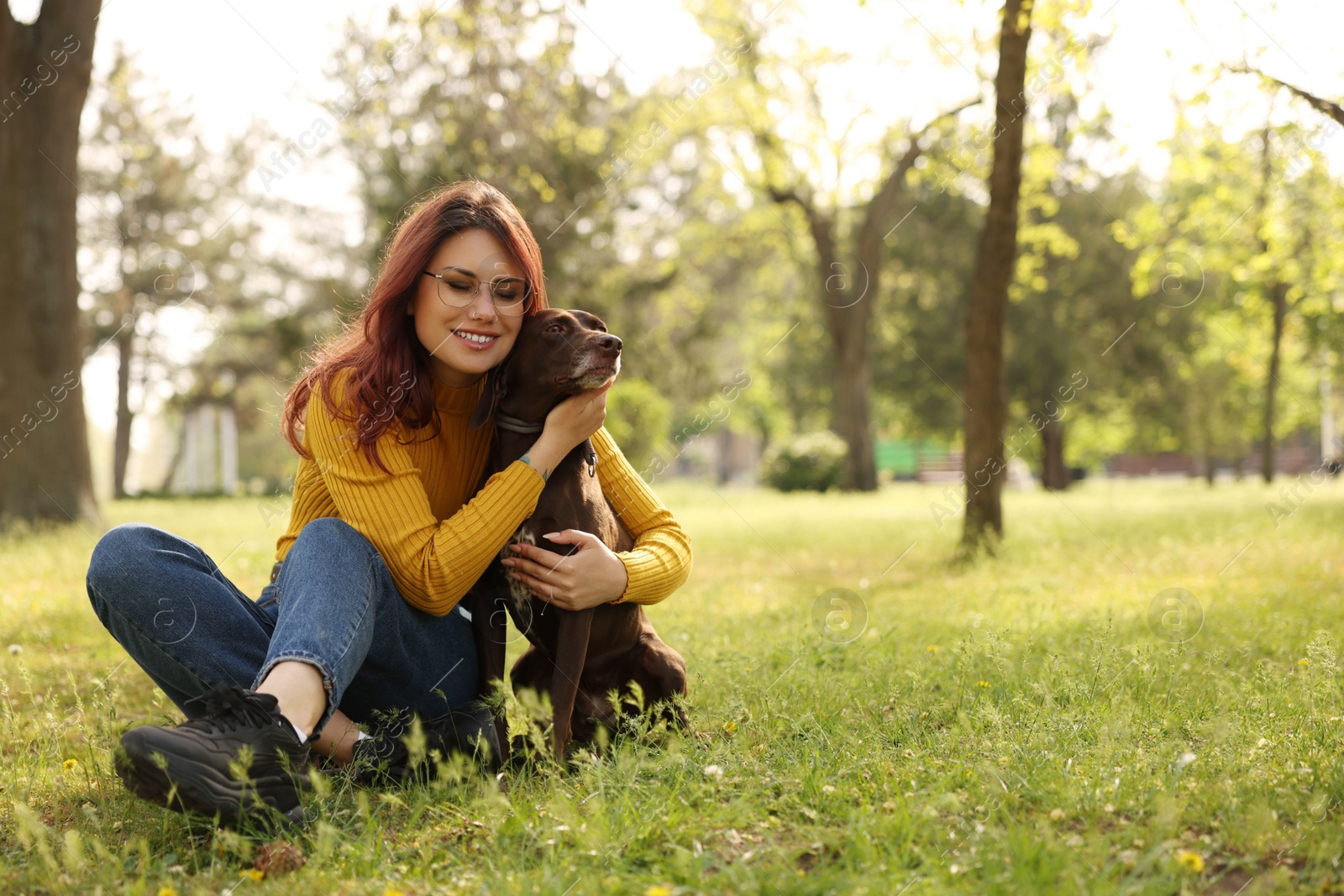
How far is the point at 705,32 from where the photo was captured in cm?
1634

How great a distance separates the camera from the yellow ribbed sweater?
262 centimetres

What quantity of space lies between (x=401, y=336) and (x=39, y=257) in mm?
8359

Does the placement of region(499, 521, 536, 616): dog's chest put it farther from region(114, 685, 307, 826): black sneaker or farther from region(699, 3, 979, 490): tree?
region(699, 3, 979, 490): tree

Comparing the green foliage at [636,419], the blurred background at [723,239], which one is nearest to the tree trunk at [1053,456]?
the blurred background at [723,239]

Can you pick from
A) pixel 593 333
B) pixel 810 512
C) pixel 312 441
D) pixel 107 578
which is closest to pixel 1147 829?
pixel 593 333

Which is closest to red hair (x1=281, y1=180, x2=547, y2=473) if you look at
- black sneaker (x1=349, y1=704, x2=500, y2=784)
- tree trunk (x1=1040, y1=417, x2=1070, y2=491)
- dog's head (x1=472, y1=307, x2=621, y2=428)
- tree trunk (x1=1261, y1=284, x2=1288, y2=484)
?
dog's head (x1=472, y1=307, x2=621, y2=428)

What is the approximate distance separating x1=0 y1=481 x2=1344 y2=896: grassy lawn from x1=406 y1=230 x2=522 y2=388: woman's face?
1.19 m

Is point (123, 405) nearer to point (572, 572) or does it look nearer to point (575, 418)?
point (575, 418)

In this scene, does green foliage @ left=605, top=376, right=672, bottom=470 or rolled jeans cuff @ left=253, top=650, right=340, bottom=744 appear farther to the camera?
green foliage @ left=605, top=376, right=672, bottom=470

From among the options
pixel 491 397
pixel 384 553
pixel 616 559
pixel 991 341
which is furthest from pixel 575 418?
pixel 991 341

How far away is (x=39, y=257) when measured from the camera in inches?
365

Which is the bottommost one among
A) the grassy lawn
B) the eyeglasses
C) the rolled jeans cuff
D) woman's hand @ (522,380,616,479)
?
the grassy lawn

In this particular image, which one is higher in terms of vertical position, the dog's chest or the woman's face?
the woman's face

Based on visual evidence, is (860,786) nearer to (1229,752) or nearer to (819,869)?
(819,869)
